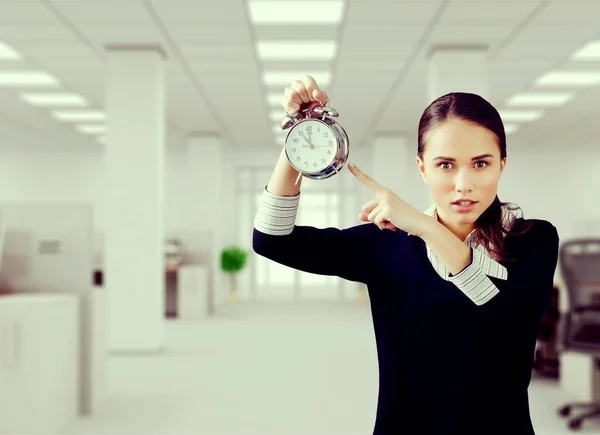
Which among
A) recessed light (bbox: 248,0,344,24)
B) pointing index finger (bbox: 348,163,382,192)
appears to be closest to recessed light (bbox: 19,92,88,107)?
recessed light (bbox: 248,0,344,24)

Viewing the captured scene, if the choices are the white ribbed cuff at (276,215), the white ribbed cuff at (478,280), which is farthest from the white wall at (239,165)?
the white ribbed cuff at (478,280)

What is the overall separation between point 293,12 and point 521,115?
5719mm

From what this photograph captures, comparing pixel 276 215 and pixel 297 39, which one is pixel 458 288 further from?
pixel 297 39

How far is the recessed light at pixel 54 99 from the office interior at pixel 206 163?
5 cm

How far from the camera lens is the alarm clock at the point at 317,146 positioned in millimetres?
A: 977

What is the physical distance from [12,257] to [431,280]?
394 cm

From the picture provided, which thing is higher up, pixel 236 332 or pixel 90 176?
pixel 90 176

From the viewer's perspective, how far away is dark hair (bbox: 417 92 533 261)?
38.4 inches

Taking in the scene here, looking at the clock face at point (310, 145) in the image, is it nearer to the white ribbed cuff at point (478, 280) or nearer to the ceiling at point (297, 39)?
the white ribbed cuff at point (478, 280)

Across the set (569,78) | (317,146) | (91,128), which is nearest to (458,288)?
(317,146)

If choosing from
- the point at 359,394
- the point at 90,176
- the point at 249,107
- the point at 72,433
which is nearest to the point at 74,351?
the point at 72,433

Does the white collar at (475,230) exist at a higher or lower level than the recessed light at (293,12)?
lower

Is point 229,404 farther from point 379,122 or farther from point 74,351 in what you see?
point 379,122

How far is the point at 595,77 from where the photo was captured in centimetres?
838
